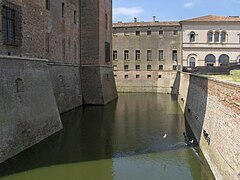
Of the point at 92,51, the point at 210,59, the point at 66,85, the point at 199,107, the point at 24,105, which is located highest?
the point at 92,51

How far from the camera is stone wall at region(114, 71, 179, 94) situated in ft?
124

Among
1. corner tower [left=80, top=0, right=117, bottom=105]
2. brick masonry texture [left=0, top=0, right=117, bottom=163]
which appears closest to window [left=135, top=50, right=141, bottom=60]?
brick masonry texture [left=0, top=0, right=117, bottom=163]

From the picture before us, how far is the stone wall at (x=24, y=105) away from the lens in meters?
10.2

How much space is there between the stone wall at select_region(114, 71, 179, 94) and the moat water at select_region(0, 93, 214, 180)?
20261 mm

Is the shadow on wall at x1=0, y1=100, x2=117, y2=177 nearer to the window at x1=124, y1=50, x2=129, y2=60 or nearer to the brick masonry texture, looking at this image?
the brick masonry texture

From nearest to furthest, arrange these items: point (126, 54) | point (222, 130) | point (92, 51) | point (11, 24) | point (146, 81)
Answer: point (222, 130), point (11, 24), point (92, 51), point (146, 81), point (126, 54)

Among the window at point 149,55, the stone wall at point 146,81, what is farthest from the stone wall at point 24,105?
the window at point 149,55

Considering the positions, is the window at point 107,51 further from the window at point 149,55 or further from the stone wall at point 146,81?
the window at point 149,55

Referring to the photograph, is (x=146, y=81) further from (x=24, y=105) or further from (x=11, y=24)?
(x=24, y=105)

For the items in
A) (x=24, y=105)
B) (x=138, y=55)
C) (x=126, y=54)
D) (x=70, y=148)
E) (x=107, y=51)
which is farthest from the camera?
(x=126, y=54)

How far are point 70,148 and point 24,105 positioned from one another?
8.28ft

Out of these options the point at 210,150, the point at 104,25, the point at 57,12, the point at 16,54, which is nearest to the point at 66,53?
the point at 57,12

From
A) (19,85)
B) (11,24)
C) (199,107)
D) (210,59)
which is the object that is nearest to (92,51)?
(199,107)

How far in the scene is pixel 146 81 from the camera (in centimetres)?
3862
